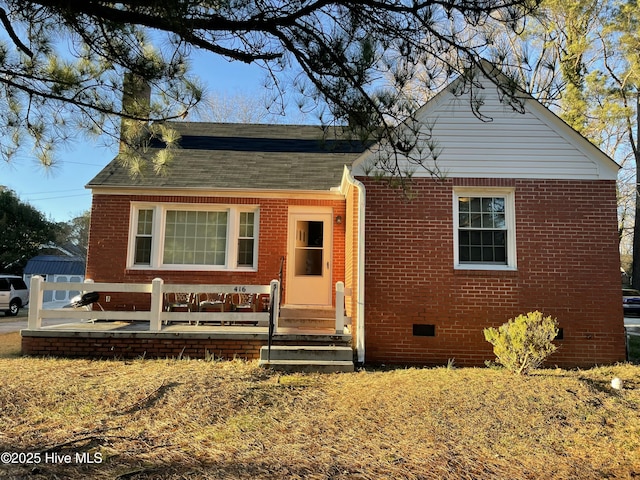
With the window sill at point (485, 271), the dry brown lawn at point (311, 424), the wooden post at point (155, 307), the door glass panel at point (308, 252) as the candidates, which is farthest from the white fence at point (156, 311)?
the door glass panel at point (308, 252)

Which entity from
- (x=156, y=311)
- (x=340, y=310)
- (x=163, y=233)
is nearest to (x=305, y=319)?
(x=340, y=310)

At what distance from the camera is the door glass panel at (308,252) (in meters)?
10.3

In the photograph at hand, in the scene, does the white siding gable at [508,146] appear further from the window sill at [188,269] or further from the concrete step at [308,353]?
the window sill at [188,269]

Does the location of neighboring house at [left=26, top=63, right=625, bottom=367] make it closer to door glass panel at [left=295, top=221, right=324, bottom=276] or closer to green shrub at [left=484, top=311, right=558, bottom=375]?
green shrub at [left=484, top=311, right=558, bottom=375]

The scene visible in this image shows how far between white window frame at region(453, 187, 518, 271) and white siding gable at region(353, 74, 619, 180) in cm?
28

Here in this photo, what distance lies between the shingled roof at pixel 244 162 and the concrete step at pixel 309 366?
4.29m

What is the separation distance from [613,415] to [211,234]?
8320 millimetres

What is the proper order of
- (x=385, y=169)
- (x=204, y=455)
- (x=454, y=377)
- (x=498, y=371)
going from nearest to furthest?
(x=204, y=455) → (x=385, y=169) → (x=454, y=377) → (x=498, y=371)

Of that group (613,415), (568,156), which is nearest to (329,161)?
(568,156)

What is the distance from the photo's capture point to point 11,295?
19250mm

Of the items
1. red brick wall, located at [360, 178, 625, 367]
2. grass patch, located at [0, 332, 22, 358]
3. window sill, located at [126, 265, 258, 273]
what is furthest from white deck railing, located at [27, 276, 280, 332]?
window sill, located at [126, 265, 258, 273]

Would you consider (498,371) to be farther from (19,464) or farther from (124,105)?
(124,105)

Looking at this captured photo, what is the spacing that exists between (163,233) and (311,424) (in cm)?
699

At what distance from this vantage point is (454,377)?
6.66 m
